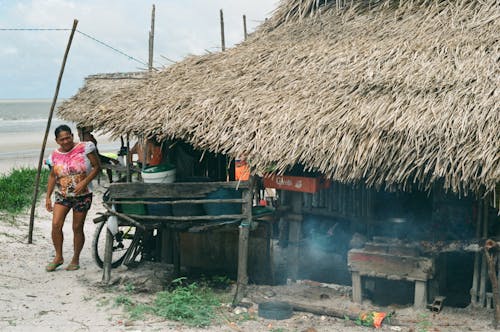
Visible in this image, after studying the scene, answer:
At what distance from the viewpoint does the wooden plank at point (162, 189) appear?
7.71m

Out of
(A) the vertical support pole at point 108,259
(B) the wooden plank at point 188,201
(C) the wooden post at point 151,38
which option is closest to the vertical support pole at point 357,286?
(B) the wooden plank at point 188,201

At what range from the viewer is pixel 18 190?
1481 centimetres

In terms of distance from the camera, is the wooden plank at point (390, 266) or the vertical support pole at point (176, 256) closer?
the wooden plank at point (390, 266)

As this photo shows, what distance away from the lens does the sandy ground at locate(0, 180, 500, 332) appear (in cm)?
661

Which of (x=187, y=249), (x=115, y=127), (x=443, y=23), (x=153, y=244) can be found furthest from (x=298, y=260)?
(x=443, y=23)

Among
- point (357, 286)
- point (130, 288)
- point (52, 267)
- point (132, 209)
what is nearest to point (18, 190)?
point (52, 267)

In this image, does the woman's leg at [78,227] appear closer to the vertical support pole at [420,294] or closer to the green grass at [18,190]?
the vertical support pole at [420,294]

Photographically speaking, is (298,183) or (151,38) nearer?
(298,183)

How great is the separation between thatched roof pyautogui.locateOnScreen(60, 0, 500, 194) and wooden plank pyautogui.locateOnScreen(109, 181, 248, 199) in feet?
1.82

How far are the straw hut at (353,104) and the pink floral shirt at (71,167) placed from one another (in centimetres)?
45

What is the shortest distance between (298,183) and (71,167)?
3.10m

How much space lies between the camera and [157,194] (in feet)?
25.9

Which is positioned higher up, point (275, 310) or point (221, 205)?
point (221, 205)

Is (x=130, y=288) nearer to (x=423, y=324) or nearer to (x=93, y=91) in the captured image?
(x=423, y=324)
